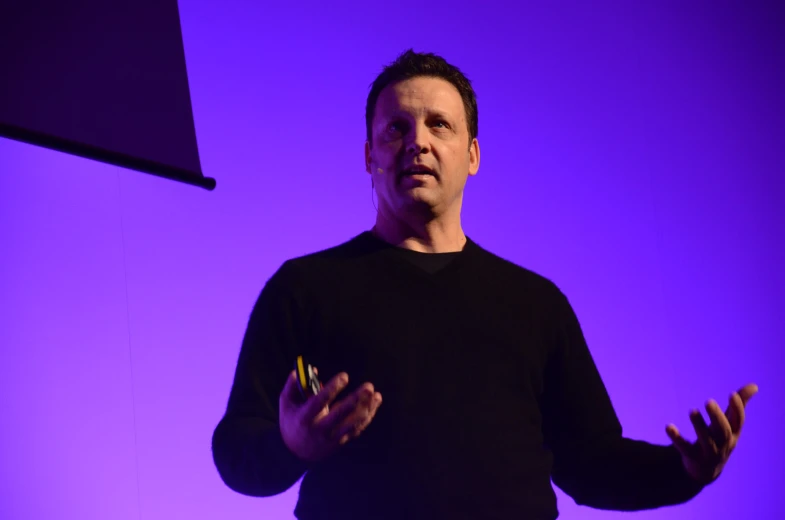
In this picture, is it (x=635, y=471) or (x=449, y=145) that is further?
(x=449, y=145)

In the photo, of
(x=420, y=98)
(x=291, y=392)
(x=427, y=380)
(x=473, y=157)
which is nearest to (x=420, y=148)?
(x=420, y=98)

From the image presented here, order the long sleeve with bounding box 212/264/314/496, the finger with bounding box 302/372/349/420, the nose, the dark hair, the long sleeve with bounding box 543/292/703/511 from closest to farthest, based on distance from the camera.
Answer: the finger with bounding box 302/372/349/420, the long sleeve with bounding box 212/264/314/496, the long sleeve with bounding box 543/292/703/511, the nose, the dark hair

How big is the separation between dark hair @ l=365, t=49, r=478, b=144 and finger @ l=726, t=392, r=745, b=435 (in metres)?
0.70

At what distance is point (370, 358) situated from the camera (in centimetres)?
98

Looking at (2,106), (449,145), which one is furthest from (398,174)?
(2,106)

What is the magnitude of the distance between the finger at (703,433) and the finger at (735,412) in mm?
40

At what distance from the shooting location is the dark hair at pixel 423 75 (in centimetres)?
126

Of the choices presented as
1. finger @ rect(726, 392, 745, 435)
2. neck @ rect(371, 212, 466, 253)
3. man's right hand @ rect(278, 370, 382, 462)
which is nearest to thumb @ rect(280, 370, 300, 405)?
man's right hand @ rect(278, 370, 382, 462)

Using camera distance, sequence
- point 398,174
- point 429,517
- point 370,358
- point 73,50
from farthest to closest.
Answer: point 73,50, point 398,174, point 370,358, point 429,517

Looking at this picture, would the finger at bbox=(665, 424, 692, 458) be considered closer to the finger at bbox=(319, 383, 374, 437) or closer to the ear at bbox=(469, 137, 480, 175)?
the finger at bbox=(319, 383, 374, 437)

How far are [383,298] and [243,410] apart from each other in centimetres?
29

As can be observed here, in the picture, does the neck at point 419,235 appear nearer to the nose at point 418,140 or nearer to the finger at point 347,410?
the nose at point 418,140

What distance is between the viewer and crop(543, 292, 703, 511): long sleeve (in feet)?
3.35

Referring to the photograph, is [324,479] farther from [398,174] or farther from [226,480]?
[398,174]
